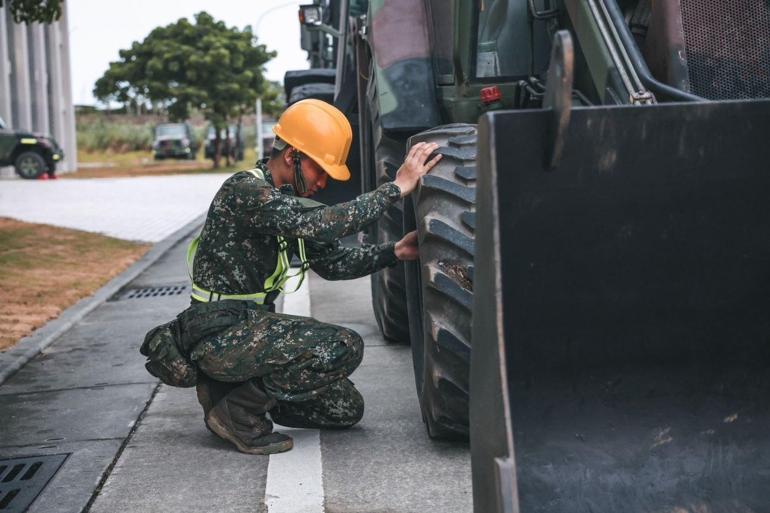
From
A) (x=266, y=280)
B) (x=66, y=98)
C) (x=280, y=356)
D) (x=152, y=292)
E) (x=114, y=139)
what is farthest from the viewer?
(x=114, y=139)

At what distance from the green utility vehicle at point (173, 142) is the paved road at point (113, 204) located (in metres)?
17.7

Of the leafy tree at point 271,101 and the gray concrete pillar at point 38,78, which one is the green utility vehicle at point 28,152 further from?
the leafy tree at point 271,101

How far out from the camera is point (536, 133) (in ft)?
9.90

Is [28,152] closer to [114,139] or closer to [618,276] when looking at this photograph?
[114,139]

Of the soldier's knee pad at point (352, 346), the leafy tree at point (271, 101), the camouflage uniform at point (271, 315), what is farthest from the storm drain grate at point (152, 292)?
the leafy tree at point (271, 101)

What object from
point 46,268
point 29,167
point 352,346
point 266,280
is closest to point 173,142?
point 29,167

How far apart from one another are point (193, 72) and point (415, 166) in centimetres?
3965

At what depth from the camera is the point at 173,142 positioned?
49406mm

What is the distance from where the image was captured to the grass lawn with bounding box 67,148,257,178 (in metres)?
39.7

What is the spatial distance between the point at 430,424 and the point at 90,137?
189 ft

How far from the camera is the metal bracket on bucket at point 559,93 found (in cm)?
278

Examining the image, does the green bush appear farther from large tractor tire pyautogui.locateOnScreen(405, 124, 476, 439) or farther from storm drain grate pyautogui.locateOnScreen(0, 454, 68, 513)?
large tractor tire pyautogui.locateOnScreen(405, 124, 476, 439)

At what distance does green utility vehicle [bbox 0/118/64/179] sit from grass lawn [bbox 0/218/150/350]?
48.3ft

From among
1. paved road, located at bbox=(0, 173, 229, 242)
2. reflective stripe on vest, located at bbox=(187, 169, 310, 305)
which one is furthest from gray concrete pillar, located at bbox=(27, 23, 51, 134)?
reflective stripe on vest, located at bbox=(187, 169, 310, 305)
